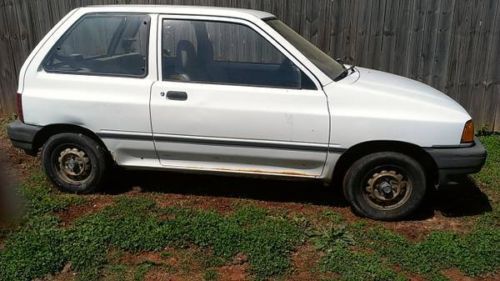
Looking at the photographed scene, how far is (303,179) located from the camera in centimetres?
418

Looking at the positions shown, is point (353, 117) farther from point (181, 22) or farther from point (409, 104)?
point (181, 22)

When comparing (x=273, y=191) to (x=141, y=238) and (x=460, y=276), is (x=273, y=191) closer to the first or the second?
(x=141, y=238)

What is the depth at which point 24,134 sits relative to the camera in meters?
4.41

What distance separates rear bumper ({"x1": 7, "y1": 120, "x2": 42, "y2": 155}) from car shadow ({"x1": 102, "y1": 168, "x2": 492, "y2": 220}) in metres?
0.78

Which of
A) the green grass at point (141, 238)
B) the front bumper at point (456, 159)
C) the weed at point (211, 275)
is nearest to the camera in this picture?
the weed at point (211, 275)

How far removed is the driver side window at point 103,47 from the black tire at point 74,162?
64cm

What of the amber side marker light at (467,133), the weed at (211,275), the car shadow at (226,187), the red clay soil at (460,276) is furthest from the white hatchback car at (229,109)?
the weed at (211,275)

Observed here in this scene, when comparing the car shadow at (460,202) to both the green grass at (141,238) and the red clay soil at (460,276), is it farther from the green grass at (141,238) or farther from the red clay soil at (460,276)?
the green grass at (141,238)

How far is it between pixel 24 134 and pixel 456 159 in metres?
3.76

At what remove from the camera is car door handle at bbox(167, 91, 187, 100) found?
402 centimetres

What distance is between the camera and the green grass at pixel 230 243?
3.42 m

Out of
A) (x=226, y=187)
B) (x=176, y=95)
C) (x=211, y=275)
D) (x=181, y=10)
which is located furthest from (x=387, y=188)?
(x=181, y=10)

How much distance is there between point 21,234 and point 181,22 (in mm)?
2167

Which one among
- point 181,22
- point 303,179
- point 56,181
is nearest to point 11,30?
point 56,181
